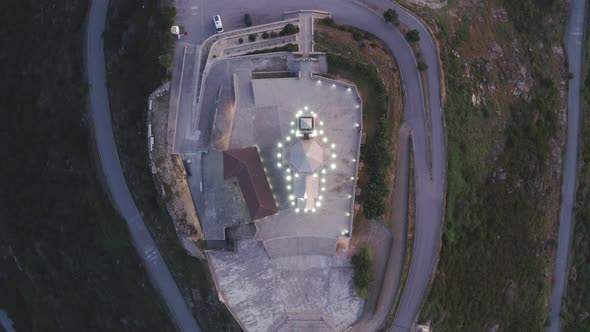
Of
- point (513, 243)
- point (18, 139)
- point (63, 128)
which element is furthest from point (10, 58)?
point (513, 243)

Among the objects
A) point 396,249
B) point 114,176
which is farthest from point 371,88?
point 114,176

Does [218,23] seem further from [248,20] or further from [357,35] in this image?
[357,35]

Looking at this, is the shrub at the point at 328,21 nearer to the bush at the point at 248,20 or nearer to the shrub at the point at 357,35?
the shrub at the point at 357,35

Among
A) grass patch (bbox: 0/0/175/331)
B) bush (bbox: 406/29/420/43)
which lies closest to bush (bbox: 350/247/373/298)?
bush (bbox: 406/29/420/43)

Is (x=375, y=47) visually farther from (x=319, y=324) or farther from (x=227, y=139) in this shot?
(x=319, y=324)

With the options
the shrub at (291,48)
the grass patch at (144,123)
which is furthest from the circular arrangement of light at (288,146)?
the grass patch at (144,123)

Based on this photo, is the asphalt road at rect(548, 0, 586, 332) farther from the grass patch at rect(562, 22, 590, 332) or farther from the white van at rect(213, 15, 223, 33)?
the white van at rect(213, 15, 223, 33)
